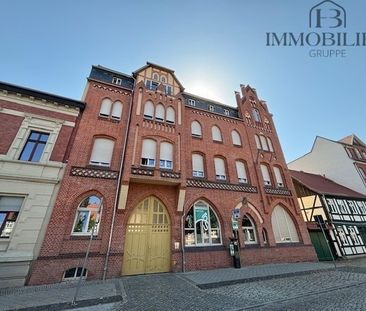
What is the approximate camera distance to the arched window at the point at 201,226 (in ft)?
39.0

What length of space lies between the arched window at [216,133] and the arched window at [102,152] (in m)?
Answer: 8.34

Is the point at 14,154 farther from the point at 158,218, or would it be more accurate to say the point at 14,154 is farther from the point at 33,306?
the point at 158,218

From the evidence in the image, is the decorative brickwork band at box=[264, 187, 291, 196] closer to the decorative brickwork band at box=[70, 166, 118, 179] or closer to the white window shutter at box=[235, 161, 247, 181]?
the white window shutter at box=[235, 161, 247, 181]

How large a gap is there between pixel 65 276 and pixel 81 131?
7.63 meters

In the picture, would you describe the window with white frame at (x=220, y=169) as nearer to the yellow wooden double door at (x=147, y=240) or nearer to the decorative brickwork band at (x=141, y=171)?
the yellow wooden double door at (x=147, y=240)

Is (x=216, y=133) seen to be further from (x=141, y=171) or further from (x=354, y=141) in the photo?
(x=354, y=141)

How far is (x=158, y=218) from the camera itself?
38.0 feet

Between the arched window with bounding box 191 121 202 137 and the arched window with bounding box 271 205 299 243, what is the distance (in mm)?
8669

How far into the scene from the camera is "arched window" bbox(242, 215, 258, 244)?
13211 mm

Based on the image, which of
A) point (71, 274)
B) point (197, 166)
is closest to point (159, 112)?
point (197, 166)

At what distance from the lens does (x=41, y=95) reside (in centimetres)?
1142

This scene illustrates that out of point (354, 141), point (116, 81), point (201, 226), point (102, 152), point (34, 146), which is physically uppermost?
point (354, 141)

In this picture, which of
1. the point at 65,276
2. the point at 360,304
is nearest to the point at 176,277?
the point at 65,276

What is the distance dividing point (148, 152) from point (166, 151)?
127 centimetres
